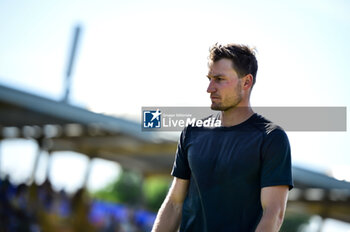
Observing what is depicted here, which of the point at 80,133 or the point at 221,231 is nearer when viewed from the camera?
the point at 221,231

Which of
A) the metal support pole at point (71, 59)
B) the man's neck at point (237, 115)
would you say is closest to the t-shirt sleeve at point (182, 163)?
the man's neck at point (237, 115)

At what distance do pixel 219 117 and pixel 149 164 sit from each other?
532 inches

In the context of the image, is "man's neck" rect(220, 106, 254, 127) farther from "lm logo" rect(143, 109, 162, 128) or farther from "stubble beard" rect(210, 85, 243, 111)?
"lm logo" rect(143, 109, 162, 128)

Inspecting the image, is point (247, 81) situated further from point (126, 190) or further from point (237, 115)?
point (126, 190)

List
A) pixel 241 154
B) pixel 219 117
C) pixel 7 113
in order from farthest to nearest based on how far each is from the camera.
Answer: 1. pixel 7 113
2. pixel 219 117
3. pixel 241 154

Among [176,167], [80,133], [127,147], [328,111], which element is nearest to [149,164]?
[127,147]

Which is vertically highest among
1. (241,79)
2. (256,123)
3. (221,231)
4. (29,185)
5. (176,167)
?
(241,79)

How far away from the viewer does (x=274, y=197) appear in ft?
8.49

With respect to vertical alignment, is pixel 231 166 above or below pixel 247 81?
below

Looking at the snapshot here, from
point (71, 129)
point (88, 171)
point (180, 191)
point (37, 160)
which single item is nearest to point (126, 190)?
point (88, 171)

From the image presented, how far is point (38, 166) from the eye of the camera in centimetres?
1327

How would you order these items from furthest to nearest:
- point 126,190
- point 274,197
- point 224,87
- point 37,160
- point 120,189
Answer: point 120,189
point 126,190
point 37,160
point 224,87
point 274,197

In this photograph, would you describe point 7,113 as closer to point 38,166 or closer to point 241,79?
point 38,166

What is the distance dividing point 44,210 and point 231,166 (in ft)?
33.3
